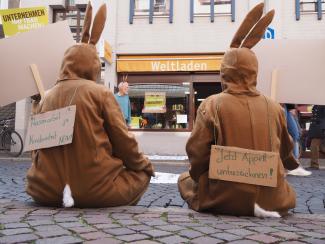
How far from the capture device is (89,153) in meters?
3.43

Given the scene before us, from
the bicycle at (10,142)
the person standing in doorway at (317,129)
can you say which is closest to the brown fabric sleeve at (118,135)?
the person standing in doorway at (317,129)

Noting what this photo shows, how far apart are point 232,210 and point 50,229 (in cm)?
139

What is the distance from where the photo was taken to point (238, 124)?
333 centimetres

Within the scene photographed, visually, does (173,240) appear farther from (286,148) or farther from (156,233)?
(286,148)

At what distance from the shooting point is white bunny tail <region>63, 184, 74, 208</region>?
134 inches

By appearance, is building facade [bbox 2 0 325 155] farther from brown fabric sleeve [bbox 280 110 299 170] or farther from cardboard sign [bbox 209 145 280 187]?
cardboard sign [bbox 209 145 280 187]

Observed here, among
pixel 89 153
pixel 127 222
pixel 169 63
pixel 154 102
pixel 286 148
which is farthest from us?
pixel 154 102

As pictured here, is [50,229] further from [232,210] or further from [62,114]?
[232,210]

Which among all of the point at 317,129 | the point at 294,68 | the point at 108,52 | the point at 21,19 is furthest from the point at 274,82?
the point at 108,52

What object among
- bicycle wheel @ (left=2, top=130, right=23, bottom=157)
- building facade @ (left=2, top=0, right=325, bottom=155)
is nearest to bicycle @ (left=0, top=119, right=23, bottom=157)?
bicycle wheel @ (left=2, top=130, right=23, bottom=157)

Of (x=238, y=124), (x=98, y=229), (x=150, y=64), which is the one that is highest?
(x=150, y=64)

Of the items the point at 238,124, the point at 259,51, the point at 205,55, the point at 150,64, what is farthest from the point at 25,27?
the point at 238,124

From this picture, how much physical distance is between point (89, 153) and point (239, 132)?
3.72ft

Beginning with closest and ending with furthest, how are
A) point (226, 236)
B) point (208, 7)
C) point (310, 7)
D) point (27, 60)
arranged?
point (226, 236)
point (27, 60)
point (310, 7)
point (208, 7)
